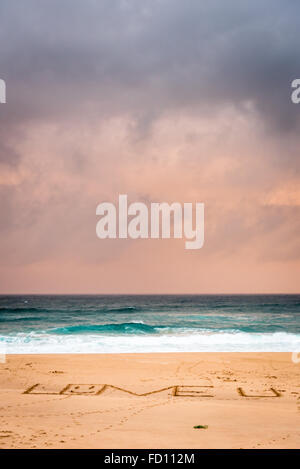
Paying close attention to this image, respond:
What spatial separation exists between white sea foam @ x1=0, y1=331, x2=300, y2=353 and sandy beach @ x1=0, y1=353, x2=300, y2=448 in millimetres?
4107

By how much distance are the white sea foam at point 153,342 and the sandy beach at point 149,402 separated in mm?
4107

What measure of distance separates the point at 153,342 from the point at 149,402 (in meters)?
14.8

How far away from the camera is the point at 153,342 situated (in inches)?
958

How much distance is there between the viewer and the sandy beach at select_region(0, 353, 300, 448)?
7113 mm

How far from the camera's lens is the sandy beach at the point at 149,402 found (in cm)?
711

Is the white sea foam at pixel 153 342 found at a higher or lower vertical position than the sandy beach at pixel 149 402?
lower

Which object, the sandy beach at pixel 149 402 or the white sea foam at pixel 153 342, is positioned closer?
the sandy beach at pixel 149 402

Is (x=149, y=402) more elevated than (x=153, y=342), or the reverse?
(x=149, y=402)

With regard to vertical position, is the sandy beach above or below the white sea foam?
above

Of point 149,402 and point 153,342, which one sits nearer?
point 149,402
